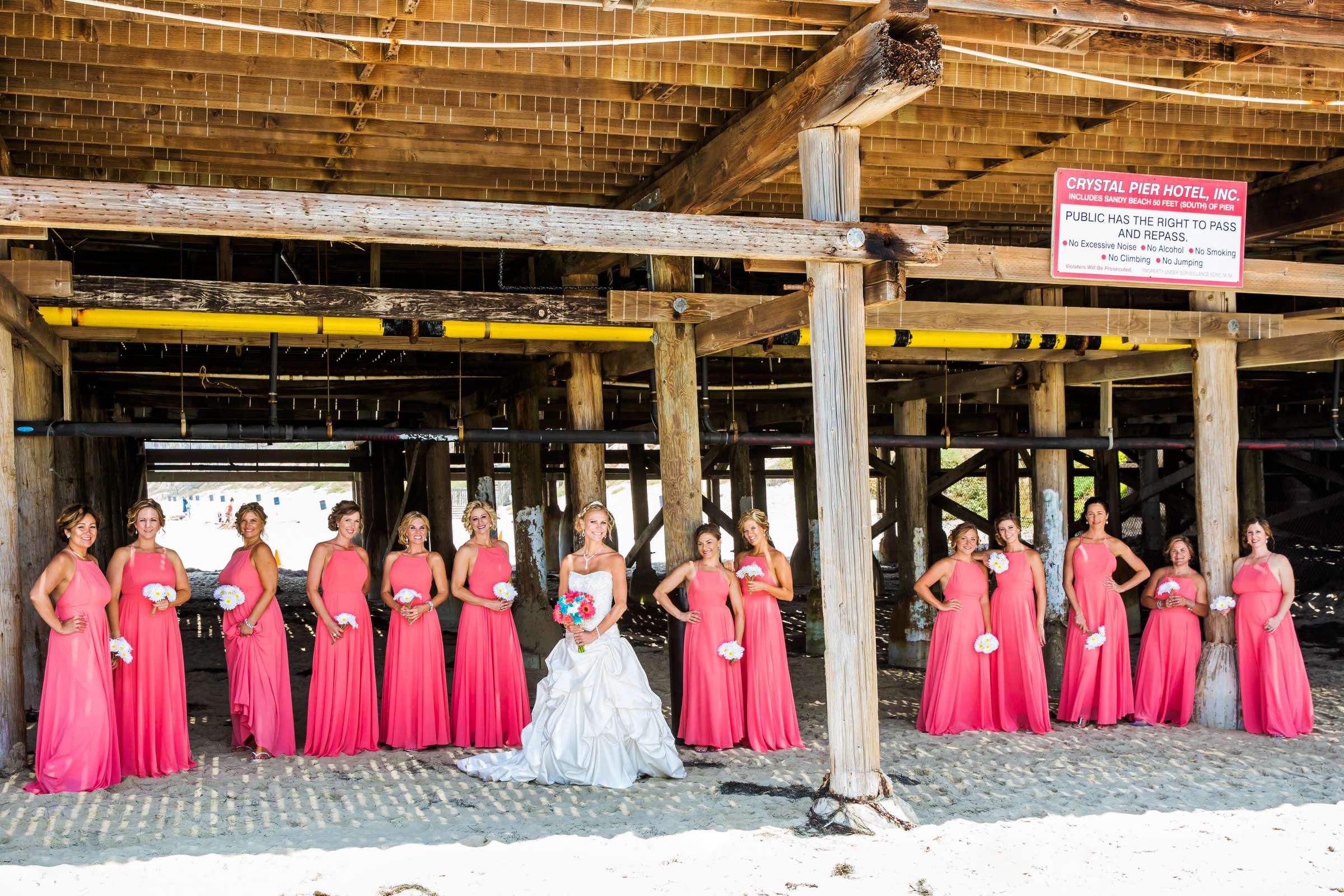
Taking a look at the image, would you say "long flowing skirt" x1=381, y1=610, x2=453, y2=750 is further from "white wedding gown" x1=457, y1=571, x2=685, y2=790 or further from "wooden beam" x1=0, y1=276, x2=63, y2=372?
"wooden beam" x1=0, y1=276, x2=63, y2=372

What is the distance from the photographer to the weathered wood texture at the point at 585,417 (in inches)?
389

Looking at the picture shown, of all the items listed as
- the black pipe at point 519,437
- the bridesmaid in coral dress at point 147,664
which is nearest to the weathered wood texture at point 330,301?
the black pipe at point 519,437

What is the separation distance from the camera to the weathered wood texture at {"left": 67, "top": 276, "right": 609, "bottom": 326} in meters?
7.43

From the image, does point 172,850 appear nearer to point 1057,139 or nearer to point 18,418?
point 18,418

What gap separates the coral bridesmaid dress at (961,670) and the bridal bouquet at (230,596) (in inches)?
184

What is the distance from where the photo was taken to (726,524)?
14219mm

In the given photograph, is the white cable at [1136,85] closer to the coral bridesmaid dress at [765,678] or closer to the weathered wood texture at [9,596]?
the coral bridesmaid dress at [765,678]

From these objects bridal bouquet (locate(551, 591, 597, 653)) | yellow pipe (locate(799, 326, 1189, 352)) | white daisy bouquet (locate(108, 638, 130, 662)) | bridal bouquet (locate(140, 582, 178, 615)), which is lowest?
white daisy bouquet (locate(108, 638, 130, 662))

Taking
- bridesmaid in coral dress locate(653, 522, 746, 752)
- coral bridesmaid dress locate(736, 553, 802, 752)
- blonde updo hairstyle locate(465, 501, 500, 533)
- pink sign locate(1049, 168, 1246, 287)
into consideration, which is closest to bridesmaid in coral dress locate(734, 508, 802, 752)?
coral bridesmaid dress locate(736, 553, 802, 752)

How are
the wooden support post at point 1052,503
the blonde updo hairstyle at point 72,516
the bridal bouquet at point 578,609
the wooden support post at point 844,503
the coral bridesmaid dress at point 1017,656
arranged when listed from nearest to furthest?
the wooden support post at point 844,503, the blonde updo hairstyle at point 72,516, the bridal bouquet at point 578,609, the coral bridesmaid dress at point 1017,656, the wooden support post at point 1052,503

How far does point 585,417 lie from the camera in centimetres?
993

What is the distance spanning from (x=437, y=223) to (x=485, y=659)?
11.4ft

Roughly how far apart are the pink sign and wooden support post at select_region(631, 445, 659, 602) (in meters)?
8.46

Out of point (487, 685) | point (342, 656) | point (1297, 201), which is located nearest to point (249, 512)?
point (342, 656)
